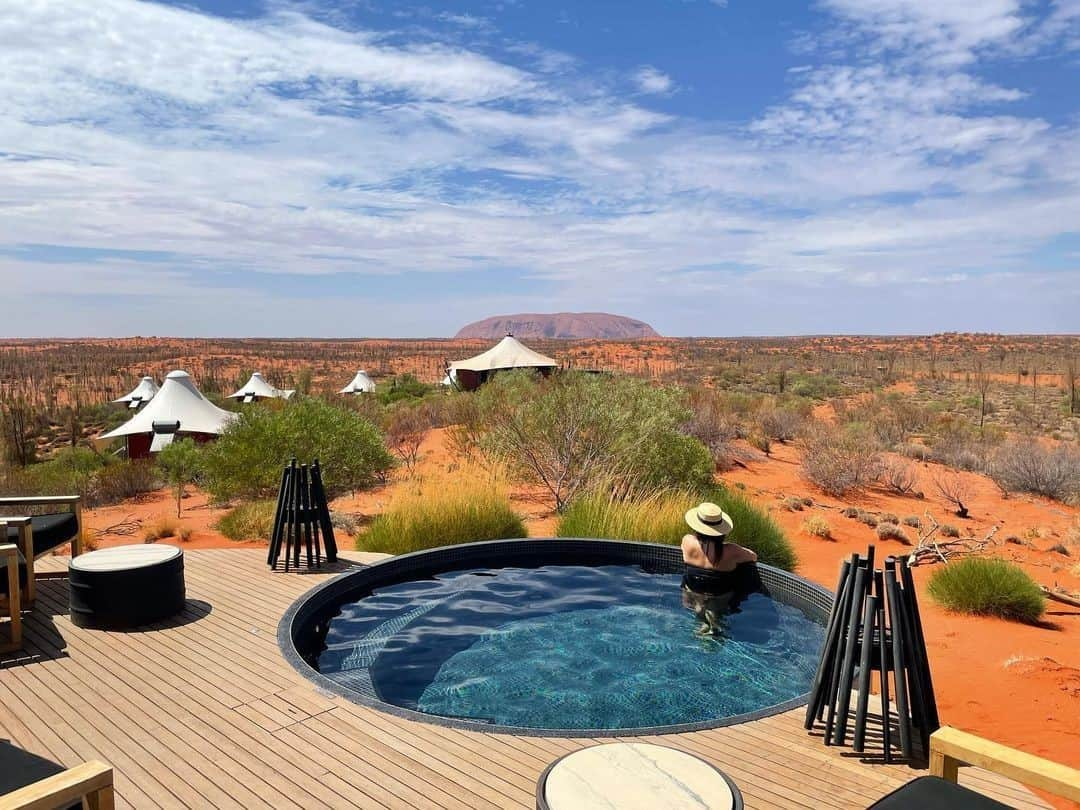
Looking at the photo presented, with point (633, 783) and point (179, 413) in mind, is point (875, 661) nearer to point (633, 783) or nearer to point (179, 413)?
point (633, 783)

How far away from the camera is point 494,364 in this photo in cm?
2664

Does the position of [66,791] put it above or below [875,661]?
above

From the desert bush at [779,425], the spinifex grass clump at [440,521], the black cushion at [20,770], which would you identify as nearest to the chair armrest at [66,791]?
the black cushion at [20,770]

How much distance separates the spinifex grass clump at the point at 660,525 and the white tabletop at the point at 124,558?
4.34 m

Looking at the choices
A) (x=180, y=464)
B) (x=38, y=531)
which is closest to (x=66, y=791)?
(x=38, y=531)

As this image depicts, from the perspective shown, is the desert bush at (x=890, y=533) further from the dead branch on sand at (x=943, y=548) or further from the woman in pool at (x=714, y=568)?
the woman in pool at (x=714, y=568)

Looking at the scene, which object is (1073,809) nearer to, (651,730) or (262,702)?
(651,730)

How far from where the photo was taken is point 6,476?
14.3 m

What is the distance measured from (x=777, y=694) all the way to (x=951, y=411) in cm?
2374

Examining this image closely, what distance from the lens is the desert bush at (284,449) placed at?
12914mm

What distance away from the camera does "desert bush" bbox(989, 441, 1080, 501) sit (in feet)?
47.2

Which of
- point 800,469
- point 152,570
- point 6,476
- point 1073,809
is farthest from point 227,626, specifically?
point 800,469

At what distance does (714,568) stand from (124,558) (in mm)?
4897

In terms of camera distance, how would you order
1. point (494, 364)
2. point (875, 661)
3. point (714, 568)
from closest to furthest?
point (875, 661)
point (714, 568)
point (494, 364)
